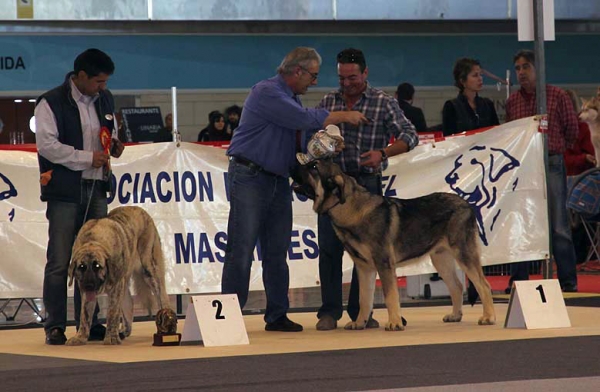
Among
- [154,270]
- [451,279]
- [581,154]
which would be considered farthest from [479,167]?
[581,154]

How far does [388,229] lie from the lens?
7.98 metres

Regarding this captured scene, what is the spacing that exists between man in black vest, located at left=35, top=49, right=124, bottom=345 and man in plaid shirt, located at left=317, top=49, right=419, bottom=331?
1532 mm

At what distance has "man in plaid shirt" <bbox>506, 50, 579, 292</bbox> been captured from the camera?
1050 cm

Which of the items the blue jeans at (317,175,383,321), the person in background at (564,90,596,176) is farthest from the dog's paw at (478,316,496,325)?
the person in background at (564,90,596,176)

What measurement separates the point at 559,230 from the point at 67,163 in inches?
194

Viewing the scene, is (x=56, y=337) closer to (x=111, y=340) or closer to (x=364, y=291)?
(x=111, y=340)

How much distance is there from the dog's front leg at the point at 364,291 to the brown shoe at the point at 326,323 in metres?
0.18

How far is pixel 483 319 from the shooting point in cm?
822

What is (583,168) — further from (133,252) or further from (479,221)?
(133,252)

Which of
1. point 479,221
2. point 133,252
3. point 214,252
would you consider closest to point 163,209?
point 214,252

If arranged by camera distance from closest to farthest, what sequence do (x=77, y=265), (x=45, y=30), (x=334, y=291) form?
(x=77, y=265) < (x=334, y=291) < (x=45, y=30)

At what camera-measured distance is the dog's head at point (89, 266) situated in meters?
7.29

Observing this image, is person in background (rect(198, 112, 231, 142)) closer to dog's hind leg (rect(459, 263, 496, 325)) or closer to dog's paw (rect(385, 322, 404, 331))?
dog's hind leg (rect(459, 263, 496, 325))

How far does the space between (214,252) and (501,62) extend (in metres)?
11.2
